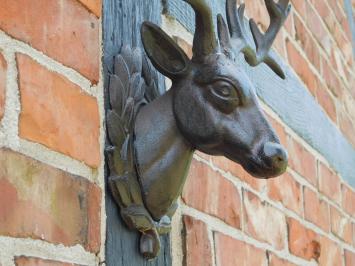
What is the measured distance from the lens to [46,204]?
0.63 meters

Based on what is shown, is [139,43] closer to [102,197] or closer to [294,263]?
[102,197]

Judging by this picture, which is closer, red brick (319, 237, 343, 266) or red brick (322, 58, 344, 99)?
red brick (319, 237, 343, 266)

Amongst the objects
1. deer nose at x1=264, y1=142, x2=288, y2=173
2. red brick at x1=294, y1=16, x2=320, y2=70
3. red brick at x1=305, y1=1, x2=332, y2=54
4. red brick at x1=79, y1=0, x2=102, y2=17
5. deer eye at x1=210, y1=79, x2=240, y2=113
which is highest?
red brick at x1=305, y1=1, x2=332, y2=54

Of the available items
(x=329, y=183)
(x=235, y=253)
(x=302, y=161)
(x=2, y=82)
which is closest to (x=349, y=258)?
(x=329, y=183)

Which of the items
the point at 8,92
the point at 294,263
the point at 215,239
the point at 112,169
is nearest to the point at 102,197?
the point at 112,169

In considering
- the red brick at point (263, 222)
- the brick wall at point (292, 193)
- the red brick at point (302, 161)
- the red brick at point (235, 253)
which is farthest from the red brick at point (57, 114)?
the red brick at point (302, 161)

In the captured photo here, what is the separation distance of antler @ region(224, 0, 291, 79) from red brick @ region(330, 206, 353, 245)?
71 cm

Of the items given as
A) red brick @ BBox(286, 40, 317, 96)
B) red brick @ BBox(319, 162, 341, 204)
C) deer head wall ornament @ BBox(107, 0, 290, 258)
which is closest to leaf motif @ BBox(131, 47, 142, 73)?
deer head wall ornament @ BBox(107, 0, 290, 258)

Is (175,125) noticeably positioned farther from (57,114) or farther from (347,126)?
(347,126)

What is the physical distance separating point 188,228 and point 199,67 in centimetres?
23

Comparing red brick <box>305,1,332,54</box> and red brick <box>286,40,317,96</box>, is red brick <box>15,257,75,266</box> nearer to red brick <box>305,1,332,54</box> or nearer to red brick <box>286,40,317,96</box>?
red brick <box>286,40,317,96</box>

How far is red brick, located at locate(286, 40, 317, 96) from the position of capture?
1522 mm

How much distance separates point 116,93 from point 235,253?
371mm

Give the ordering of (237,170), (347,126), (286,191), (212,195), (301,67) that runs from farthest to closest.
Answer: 1. (347,126)
2. (301,67)
3. (286,191)
4. (237,170)
5. (212,195)
